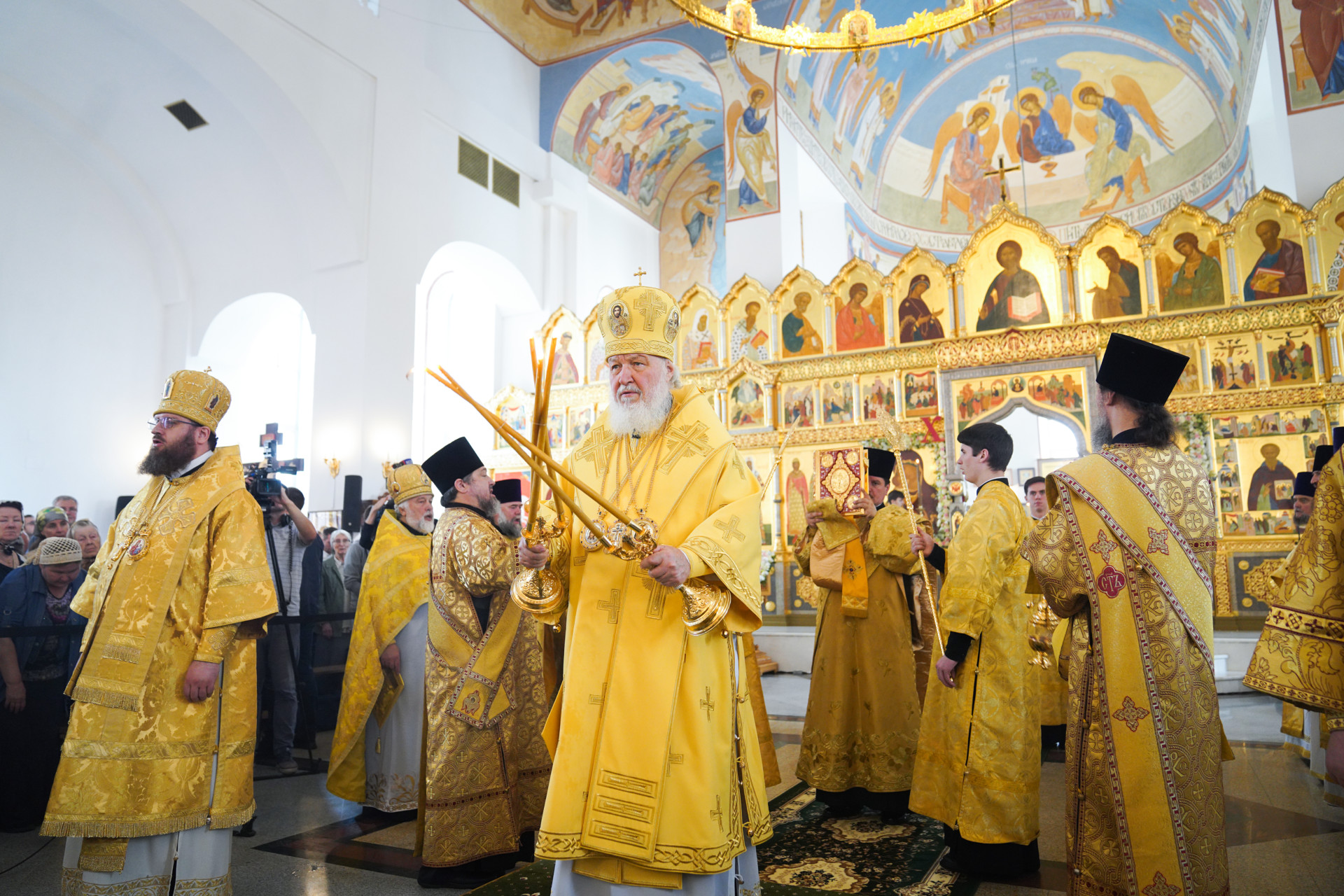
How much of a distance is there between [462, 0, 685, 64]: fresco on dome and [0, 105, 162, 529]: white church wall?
801 cm

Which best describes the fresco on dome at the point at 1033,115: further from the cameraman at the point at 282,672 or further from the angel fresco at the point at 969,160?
the cameraman at the point at 282,672

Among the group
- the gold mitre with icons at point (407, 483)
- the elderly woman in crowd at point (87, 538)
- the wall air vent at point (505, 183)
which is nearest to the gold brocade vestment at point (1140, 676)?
the gold mitre with icons at point (407, 483)

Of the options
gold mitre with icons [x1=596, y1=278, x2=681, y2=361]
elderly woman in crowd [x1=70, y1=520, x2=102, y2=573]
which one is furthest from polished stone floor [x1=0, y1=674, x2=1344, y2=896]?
gold mitre with icons [x1=596, y1=278, x2=681, y2=361]

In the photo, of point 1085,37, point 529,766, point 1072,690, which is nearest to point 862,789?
point 529,766

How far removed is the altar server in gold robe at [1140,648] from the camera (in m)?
2.57

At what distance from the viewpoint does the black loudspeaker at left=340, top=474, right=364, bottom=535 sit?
37.9ft

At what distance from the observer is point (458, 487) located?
14.3ft

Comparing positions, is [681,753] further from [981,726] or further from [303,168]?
[303,168]

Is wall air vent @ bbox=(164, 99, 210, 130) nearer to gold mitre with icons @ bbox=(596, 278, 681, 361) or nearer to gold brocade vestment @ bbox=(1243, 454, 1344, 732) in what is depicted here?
gold mitre with icons @ bbox=(596, 278, 681, 361)

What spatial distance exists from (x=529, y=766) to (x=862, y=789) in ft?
6.13

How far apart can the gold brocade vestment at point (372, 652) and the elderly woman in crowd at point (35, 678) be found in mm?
1542

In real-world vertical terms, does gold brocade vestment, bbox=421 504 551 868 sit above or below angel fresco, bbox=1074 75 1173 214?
below

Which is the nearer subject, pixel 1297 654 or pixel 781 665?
pixel 1297 654

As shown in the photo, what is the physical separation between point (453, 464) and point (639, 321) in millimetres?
1831
